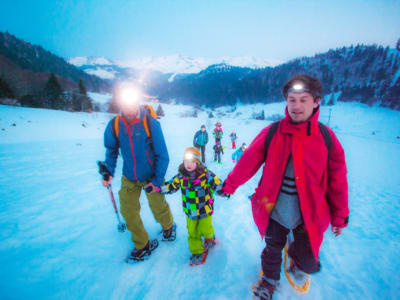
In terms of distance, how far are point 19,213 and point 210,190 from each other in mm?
4307

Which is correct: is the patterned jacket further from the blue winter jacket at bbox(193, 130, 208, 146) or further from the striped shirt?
the blue winter jacket at bbox(193, 130, 208, 146)

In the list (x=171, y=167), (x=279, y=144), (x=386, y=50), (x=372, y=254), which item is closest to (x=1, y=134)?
(x=171, y=167)

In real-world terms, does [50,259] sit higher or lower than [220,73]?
lower

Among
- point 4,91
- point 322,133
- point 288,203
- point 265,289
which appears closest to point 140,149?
point 288,203

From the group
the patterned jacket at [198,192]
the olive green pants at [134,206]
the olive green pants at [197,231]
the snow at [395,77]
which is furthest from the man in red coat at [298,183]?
the snow at [395,77]

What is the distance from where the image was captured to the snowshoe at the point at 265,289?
1.87 metres

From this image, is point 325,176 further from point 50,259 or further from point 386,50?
point 386,50

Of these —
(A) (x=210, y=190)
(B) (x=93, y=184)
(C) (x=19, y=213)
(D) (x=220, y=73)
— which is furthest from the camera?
(D) (x=220, y=73)

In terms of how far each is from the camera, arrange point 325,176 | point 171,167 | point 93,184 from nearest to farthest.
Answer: point 325,176, point 93,184, point 171,167

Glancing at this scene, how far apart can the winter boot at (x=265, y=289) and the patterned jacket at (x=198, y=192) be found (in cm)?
103

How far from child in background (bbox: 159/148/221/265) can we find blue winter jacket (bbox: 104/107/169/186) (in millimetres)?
298

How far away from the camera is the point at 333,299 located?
1.92 meters

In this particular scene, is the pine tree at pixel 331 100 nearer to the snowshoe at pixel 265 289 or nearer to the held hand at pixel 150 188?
the snowshoe at pixel 265 289

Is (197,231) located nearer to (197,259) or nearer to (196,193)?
(197,259)
